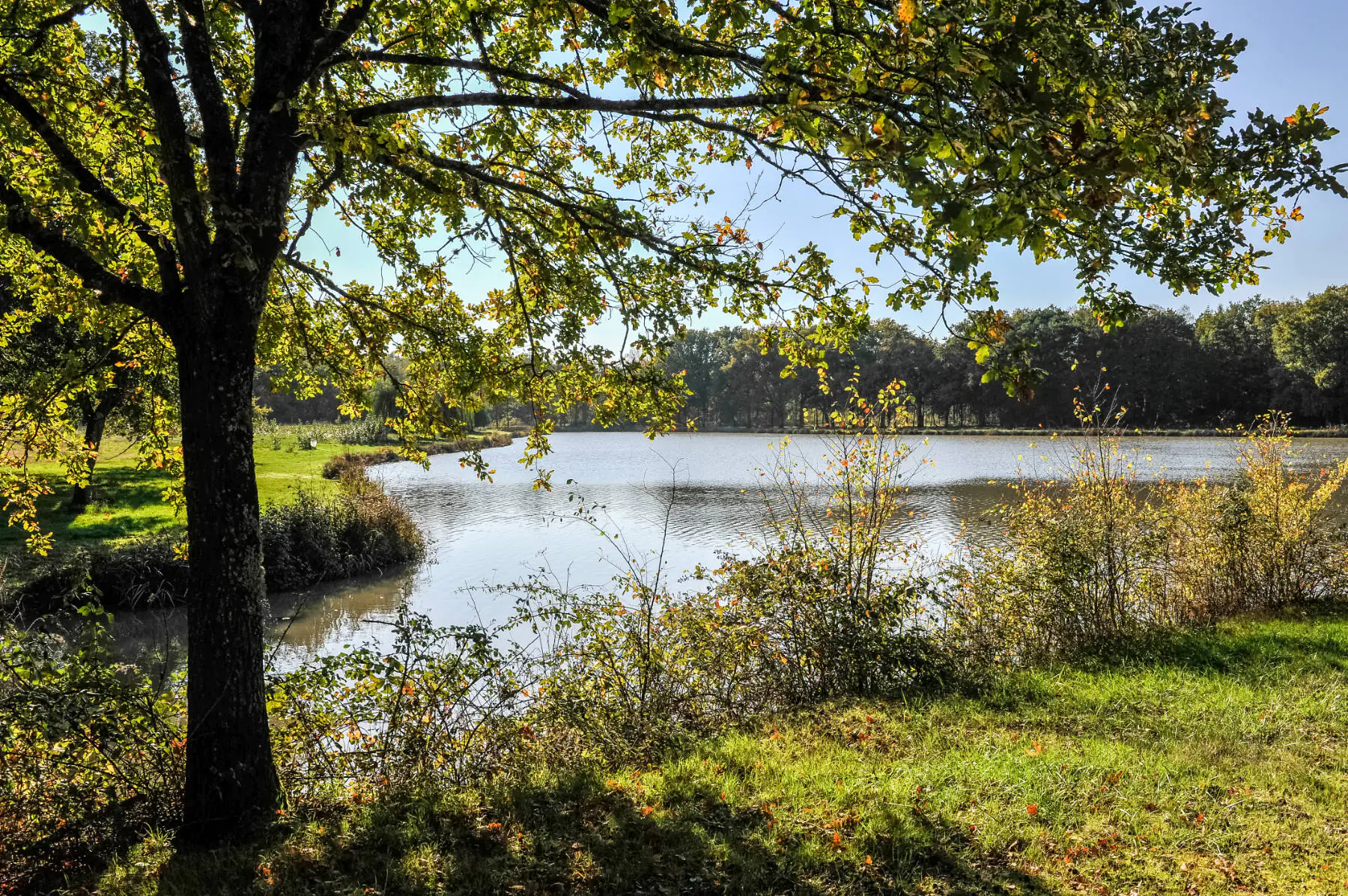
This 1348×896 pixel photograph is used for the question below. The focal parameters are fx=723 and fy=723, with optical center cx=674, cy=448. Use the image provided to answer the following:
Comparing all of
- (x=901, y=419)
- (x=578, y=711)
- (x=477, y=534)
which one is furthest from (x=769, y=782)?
(x=477, y=534)

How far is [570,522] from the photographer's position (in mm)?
20859

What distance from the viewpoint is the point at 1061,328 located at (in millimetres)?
78062

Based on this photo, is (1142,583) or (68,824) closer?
(68,824)

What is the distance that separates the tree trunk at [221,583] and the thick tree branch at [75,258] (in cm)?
29

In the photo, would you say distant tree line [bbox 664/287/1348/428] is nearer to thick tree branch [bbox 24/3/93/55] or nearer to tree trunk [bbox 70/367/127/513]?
tree trunk [bbox 70/367/127/513]

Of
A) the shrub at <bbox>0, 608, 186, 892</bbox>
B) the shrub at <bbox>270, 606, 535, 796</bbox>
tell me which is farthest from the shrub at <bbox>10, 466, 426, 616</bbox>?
the shrub at <bbox>0, 608, 186, 892</bbox>

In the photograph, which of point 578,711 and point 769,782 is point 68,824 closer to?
point 578,711

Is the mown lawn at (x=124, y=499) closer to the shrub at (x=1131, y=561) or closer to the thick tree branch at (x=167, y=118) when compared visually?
the thick tree branch at (x=167, y=118)

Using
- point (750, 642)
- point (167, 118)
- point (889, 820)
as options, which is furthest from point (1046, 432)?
point (167, 118)

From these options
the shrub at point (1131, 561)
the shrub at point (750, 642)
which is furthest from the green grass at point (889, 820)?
the shrub at point (1131, 561)

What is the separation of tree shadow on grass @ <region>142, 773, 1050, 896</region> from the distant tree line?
5457 centimetres

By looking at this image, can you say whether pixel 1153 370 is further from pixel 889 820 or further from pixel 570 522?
pixel 889 820

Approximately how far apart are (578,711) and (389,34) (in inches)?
244

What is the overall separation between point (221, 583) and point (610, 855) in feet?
9.50
